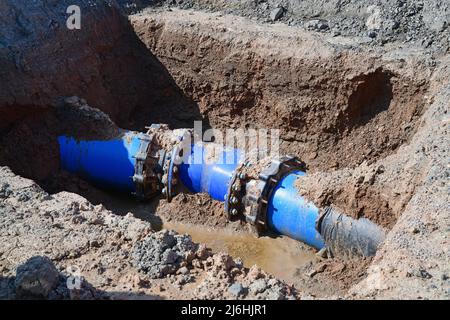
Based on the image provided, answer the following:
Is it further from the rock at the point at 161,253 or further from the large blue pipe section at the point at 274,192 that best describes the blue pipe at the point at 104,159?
the rock at the point at 161,253

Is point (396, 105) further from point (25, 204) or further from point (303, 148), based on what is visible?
point (25, 204)

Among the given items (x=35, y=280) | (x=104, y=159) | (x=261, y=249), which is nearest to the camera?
(x=35, y=280)

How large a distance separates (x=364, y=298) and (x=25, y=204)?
3.43 m

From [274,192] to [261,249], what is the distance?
78 centimetres

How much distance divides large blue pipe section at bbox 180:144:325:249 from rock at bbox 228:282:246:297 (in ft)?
6.21

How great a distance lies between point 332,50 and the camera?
25.6ft

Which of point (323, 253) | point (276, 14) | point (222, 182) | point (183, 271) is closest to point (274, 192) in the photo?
point (222, 182)

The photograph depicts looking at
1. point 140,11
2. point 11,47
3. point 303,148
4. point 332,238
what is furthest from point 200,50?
point 332,238

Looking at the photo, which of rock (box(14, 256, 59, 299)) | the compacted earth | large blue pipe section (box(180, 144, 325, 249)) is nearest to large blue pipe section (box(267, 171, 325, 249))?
large blue pipe section (box(180, 144, 325, 249))

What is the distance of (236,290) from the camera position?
4590mm

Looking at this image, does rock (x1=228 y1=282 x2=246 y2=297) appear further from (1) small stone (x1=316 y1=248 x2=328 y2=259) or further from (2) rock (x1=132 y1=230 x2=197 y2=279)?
(1) small stone (x1=316 y1=248 x2=328 y2=259)

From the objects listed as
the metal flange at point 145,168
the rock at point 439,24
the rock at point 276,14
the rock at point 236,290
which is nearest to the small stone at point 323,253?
the rock at point 236,290

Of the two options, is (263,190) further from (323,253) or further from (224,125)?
(224,125)

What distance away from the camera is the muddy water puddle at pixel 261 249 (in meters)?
6.68
